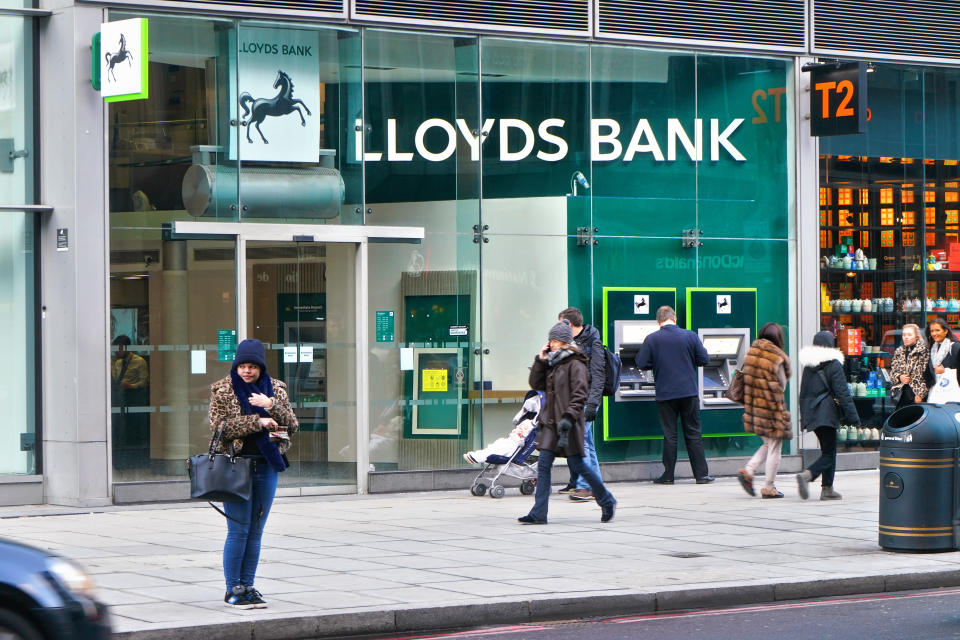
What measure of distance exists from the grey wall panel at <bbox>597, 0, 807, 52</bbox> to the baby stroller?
14.5 feet

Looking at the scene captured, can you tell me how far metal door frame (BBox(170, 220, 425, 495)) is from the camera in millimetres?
14555

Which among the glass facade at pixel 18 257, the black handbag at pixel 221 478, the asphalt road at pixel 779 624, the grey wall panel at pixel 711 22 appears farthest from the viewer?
the grey wall panel at pixel 711 22

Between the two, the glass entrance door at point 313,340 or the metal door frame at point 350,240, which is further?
the glass entrance door at point 313,340

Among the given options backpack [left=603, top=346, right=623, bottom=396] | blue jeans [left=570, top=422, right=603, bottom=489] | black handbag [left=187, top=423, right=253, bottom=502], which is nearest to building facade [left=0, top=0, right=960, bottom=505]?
blue jeans [left=570, top=422, right=603, bottom=489]

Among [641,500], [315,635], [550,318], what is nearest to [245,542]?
[315,635]

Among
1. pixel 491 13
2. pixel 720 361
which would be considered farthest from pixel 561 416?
pixel 491 13

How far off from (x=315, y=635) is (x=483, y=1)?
9.27 metres

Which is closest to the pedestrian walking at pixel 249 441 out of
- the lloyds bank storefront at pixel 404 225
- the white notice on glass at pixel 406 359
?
the lloyds bank storefront at pixel 404 225

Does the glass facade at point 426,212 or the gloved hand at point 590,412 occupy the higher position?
the glass facade at point 426,212

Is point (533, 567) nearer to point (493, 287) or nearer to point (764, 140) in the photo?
point (493, 287)

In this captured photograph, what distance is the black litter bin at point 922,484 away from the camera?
11.0m

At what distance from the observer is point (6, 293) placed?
563 inches

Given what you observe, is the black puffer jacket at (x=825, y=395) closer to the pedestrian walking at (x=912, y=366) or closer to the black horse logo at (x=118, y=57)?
the pedestrian walking at (x=912, y=366)

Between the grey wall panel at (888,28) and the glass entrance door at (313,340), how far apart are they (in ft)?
22.0
